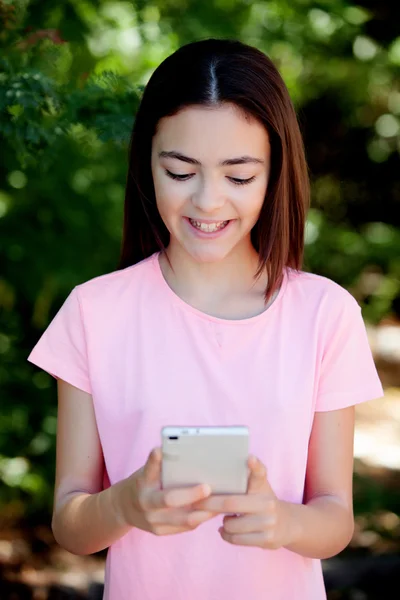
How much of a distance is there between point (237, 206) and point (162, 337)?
326 millimetres

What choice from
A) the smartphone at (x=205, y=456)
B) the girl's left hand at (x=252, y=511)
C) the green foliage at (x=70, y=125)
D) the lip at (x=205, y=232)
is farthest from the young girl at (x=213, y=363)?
the green foliage at (x=70, y=125)

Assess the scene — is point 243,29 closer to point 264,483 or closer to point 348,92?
point 264,483

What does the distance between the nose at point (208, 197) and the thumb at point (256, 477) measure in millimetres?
543

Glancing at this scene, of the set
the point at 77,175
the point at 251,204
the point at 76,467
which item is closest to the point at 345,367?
the point at 251,204

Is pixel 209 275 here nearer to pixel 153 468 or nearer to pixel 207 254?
pixel 207 254

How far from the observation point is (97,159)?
12.6 ft

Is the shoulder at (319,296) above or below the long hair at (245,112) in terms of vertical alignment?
below

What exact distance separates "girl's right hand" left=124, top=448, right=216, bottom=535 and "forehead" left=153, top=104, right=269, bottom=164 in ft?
2.12

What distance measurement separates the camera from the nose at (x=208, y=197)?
1.89 metres

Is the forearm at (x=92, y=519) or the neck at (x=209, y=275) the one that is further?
the neck at (x=209, y=275)

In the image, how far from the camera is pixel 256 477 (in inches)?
64.5

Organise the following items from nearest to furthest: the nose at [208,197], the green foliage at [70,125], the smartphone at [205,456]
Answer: the smartphone at [205,456]
the nose at [208,197]
the green foliage at [70,125]

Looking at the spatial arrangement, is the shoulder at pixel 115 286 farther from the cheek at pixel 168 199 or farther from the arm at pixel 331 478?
the arm at pixel 331 478

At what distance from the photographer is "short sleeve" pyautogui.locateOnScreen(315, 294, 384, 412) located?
78.3 inches
